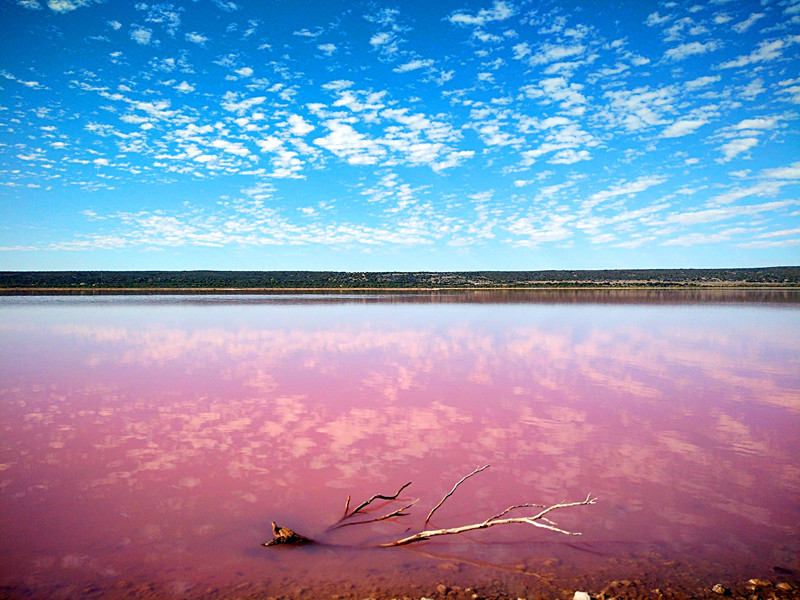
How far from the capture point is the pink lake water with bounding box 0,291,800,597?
13.6 feet

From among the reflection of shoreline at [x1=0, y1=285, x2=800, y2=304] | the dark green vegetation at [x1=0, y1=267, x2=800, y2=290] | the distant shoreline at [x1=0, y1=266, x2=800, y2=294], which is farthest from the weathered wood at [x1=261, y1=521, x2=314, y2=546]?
the dark green vegetation at [x1=0, y1=267, x2=800, y2=290]

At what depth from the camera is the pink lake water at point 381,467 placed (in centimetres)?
416

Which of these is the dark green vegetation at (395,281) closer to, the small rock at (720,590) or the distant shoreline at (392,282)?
the distant shoreline at (392,282)

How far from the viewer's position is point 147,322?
23.5m

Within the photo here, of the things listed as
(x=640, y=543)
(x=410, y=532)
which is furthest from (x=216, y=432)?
(x=640, y=543)

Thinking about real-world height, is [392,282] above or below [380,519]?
above

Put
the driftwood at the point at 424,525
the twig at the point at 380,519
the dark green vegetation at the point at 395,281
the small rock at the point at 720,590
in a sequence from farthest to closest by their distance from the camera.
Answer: the dark green vegetation at the point at 395,281 < the twig at the point at 380,519 < the driftwood at the point at 424,525 < the small rock at the point at 720,590

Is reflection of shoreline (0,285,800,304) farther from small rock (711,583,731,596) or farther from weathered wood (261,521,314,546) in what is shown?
small rock (711,583,731,596)

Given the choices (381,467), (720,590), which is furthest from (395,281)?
(720,590)

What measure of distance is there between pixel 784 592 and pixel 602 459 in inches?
105

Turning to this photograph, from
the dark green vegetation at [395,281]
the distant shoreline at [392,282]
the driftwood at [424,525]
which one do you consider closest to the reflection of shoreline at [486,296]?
the distant shoreline at [392,282]

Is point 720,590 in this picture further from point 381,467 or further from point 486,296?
point 486,296

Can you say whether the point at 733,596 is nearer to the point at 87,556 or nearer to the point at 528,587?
the point at 528,587

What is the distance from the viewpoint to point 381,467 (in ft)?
20.0
